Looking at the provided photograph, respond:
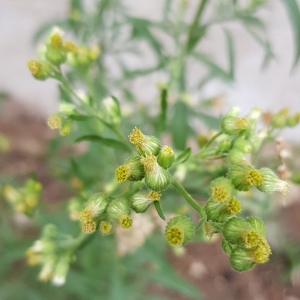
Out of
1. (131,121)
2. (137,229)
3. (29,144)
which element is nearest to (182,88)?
(131,121)

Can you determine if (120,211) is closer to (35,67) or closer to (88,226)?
(88,226)

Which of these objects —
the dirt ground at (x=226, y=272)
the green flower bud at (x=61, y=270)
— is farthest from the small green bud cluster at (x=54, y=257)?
the dirt ground at (x=226, y=272)

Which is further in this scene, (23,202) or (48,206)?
(48,206)

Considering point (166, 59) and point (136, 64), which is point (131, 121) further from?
point (136, 64)

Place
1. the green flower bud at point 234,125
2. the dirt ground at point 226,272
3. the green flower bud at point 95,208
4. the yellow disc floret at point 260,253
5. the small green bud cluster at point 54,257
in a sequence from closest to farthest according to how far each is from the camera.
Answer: the yellow disc floret at point 260,253 < the green flower bud at point 95,208 < the green flower bud at point 234,125 < the small green bud cluster at point 54,257 < the dirt ground at point 226,272

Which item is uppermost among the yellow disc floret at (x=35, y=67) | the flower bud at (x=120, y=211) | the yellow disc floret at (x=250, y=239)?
the yellow disc floret at (x=35, y=67)

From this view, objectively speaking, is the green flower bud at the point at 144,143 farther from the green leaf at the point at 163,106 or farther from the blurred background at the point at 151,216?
the blurred background at the point at 151,216

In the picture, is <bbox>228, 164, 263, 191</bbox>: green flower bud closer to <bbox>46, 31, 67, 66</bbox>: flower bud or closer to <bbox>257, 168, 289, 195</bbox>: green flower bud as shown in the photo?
<bbox>257, 168, 289, 195</bbox>: green flower bud

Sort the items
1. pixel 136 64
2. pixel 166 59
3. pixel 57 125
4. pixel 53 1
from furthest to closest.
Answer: pixel 53 1 → pixel 136 64 → pixel 166 59 → pixel 57 125
